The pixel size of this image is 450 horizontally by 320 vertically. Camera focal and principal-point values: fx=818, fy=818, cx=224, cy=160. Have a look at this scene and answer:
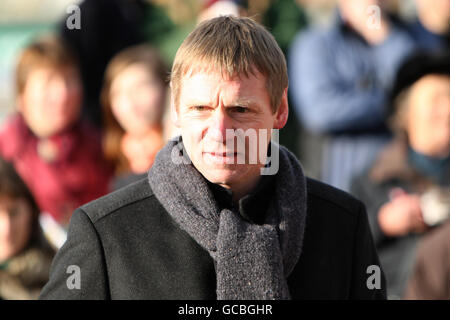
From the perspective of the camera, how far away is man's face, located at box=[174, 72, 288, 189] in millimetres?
2287

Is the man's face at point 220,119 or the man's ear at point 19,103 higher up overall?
the man's ear at point 19,103

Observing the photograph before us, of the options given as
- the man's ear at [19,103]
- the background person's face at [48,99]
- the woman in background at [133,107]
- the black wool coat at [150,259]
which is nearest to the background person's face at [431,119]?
the woman in background at [133,107]

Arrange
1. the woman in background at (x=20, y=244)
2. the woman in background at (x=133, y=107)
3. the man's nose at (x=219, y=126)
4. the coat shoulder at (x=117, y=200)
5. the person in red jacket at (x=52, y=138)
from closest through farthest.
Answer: the man's nose at (x=219, y=126)
the coat shoulder at (x=117, y=200)
the woman in background at (x=20, y=244)
the woman in background at (x=133, y=107)
the person in red jacket at (x=52, y=138)

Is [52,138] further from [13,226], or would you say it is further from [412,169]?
[412,169]

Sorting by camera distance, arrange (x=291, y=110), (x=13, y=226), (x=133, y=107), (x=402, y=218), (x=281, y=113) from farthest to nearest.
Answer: (x=291, y=110)
(x=133, y=107)
(x=402, y=218)
(x=13, y=226)
(x=281, y=113)

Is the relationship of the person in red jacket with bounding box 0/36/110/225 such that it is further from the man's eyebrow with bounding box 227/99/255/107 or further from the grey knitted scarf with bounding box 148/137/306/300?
the man's eyebrow with bounding box 227/99/255/107

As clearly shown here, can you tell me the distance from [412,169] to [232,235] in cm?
255

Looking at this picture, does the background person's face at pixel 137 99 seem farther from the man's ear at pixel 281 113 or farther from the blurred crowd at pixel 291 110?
the man's ear at pixel 281 113

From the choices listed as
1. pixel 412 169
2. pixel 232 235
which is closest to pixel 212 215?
pixel 232 235

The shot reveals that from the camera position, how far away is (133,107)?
5.04 metres

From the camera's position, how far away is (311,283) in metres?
2.46

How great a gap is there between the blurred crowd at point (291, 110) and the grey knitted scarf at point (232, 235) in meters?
1.99

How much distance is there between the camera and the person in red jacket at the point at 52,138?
5168mm
